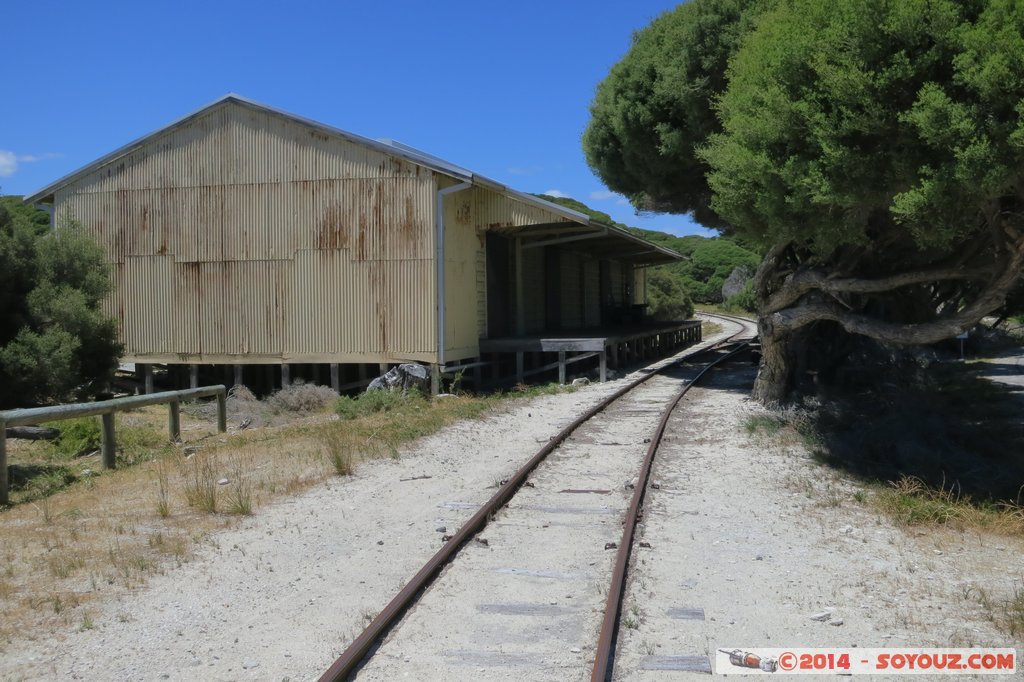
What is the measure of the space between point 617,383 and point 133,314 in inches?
442

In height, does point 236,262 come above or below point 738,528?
above

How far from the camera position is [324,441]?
11.2 m

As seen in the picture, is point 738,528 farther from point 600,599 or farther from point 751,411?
point 751,411

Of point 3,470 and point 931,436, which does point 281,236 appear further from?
point 931,436

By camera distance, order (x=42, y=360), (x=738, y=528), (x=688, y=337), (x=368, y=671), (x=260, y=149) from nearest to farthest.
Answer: (x=368, y=671), (x=738, y=528), (x=42, y=360), (x=260, y=149), (x=688, y=337)

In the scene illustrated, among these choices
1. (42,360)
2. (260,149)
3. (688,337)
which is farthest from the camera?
(688,337)

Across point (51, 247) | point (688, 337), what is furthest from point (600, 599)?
point (688, 337)

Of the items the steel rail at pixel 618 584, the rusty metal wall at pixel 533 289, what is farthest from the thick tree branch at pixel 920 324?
the rusty metal wall at pixel 533 289

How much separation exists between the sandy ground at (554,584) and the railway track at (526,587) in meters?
0.03

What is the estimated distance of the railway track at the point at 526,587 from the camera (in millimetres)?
4383

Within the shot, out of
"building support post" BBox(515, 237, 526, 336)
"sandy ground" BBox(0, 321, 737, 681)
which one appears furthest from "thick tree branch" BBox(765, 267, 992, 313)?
"building support post" BBox(515, 237, 526, 336)

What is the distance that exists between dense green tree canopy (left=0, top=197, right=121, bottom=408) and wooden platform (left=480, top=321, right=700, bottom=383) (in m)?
8.76

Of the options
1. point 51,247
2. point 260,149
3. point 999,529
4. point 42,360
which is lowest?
point 999,529

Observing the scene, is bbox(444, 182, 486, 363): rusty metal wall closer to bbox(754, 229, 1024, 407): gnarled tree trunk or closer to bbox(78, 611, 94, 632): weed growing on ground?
bbox(754, 229, 1024, 407): gnarled tree trunk
